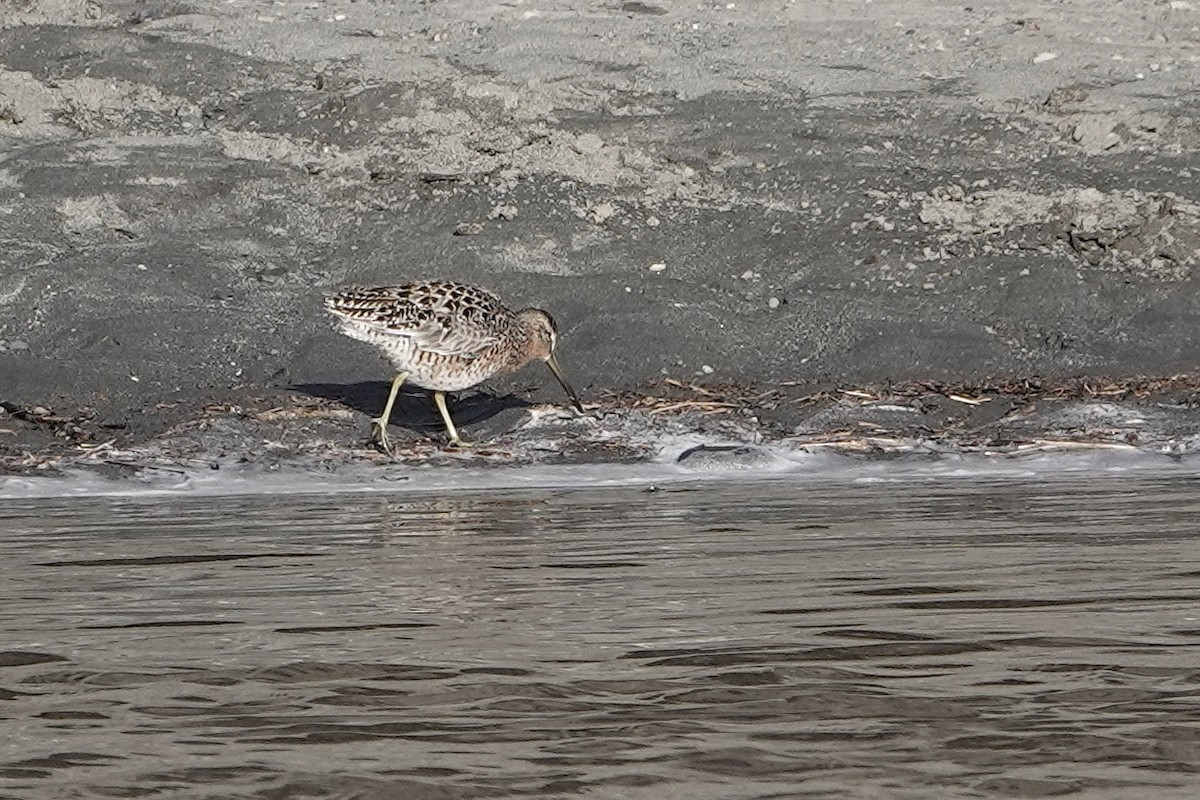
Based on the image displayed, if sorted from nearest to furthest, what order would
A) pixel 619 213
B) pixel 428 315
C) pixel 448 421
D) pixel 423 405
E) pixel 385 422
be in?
pixel 385 422 < pixel 448 421 < pixel 428 315 < pixel 423 405 < pixel 619 213

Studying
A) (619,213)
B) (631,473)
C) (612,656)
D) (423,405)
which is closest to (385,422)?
(423,405)

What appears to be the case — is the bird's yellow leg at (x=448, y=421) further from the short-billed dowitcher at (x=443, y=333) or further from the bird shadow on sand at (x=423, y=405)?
the bird shadow on sand at (x=423, y=405)

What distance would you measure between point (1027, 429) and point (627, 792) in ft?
23.8

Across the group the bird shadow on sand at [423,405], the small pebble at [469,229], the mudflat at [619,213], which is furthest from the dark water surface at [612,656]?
the small pebble at [469,229]

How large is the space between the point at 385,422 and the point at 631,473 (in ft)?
5.15

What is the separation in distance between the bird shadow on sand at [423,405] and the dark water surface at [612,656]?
11.8ft

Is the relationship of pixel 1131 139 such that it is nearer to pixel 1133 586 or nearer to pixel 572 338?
pixel 572 338

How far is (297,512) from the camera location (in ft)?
26.0

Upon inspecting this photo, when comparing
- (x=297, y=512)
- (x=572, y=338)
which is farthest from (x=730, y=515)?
(x=572, y=338)

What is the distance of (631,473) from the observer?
31.0 feet

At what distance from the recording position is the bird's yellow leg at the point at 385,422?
33.6 ft

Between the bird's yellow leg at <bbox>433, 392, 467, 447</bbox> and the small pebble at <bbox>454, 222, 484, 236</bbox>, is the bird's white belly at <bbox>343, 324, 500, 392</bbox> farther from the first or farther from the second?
the small pebble at <bbox>454, 222, 484, 236</bbox>

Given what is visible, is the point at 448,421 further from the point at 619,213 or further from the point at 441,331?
the point at 619,213

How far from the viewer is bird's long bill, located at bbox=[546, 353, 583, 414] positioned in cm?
1089
